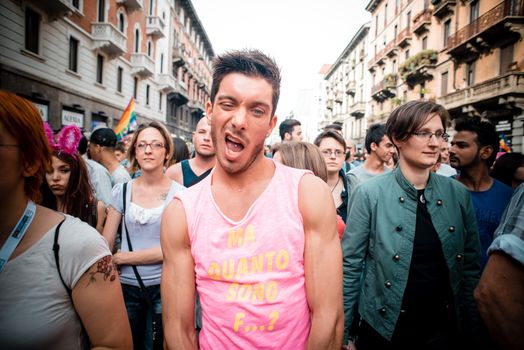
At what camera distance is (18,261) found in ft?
4.01

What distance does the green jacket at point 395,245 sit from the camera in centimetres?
206

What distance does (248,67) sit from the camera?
1481 millimetres

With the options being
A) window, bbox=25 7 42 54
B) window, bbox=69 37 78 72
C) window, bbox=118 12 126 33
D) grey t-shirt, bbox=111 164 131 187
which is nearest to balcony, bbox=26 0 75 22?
window, bbox=25 7 42 54

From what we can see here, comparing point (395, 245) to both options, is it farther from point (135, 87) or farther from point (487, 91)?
point (135, 87)

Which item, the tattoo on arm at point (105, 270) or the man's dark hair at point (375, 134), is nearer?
the tattoo on arm at point (105, 270)

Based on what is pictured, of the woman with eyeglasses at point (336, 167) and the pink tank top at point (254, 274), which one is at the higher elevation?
the woman with eyeglasses at point (336, 167)

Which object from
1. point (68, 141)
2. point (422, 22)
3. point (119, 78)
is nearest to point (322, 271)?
point (68, 141)

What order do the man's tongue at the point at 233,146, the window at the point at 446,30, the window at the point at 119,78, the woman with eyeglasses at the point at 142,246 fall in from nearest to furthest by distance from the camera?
the man's tongue at the point at 233,146, the woman with eyeglasses at the point at 142,246, the window at the point at 119,78, the window at the point at 446,30

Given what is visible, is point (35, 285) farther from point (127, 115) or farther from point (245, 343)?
point (127, 115)

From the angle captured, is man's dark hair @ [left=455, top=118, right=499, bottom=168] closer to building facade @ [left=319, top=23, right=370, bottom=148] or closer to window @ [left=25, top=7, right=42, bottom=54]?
window @ [left=25, top=7, right=42, bottom=54]

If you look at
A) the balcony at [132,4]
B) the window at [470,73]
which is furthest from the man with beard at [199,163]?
the window at [470,73]

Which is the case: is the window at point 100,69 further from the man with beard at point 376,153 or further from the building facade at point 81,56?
the man with beard at point 376,153

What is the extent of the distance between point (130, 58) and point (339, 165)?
2053 centimetres

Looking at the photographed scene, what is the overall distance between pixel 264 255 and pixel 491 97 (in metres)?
18.7
